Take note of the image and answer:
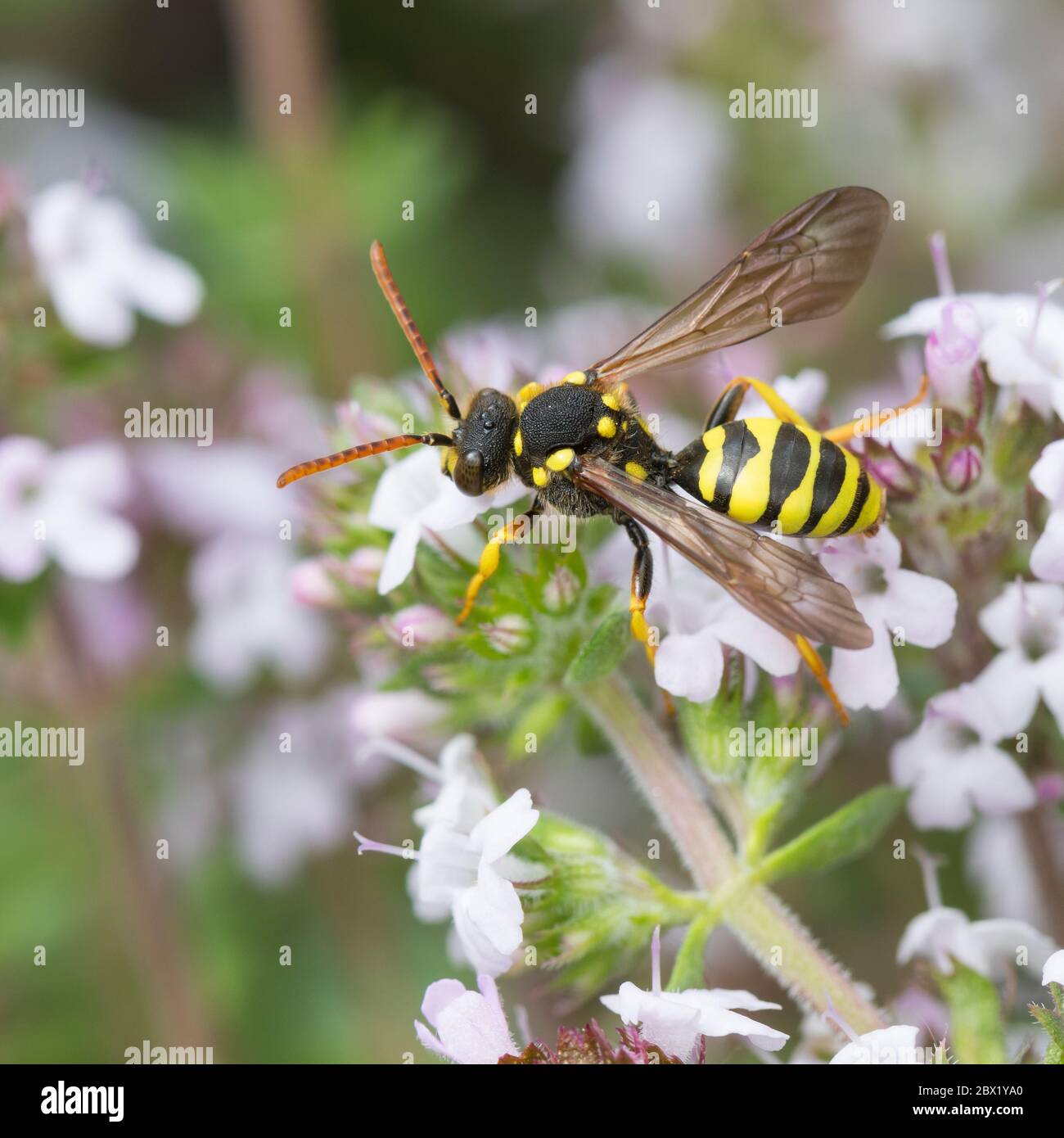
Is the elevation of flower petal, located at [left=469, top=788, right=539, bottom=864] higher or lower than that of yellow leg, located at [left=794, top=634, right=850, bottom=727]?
lower

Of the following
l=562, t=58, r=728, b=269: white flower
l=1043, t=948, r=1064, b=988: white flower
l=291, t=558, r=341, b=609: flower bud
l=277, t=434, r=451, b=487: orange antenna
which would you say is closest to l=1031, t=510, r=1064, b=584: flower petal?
l=1043, t=948, r=1064, b=988: white flower

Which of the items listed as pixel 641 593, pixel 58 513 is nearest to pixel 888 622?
pixel 641 593

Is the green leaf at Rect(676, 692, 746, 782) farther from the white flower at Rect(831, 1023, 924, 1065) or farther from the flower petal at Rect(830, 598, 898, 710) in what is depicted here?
the white flower at Rect(831, 1023, 924, 1065)

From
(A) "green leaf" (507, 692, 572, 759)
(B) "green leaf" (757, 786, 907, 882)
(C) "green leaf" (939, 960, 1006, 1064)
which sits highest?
(A) "green leaf" (507, 692, 572, 759)

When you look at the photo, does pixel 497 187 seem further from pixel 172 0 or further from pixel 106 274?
pixel 106 274

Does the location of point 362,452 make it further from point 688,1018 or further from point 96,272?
point 96,272
